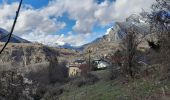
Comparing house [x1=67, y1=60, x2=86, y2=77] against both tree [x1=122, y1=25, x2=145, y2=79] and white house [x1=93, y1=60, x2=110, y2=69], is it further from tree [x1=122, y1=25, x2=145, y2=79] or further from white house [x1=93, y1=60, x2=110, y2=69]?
tree [x1=122, y1=25, x2=145, y2=79]

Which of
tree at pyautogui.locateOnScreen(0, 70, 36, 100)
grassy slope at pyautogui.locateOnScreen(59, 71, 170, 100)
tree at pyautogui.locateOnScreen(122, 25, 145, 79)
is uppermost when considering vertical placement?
tree at pyautogui.locateOnScreen(122, 25, 145, 79)

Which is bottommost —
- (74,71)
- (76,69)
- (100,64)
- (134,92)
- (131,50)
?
(134,92)

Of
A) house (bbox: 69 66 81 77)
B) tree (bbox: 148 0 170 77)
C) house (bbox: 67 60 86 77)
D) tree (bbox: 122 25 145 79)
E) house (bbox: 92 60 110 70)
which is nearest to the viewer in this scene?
tree (bbox: 148 0 170 77)

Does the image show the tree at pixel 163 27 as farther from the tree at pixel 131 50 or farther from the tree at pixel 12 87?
the tree at pixel 12 87

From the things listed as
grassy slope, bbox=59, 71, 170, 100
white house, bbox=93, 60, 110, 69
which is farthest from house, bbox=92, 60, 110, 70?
grassy slope, bbox=59, 71, 170, 100

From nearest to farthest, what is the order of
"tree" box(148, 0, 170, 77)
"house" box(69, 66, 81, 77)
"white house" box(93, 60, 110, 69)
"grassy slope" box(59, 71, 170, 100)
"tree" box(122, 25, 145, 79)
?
"grassy slope" box(59, 71, 170, 100) < "tree" box(148, 0, 170, 77) < "tree" box(122, 25, 145, 79) < "white house" box(93, 60, 110, 69) < "house" box(69, 66, 81, 77)

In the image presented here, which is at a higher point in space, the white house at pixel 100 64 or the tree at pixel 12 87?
the white house at pixel 100 64

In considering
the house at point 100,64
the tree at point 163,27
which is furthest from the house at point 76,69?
the tree at point 163,27

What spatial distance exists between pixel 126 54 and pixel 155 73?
1087cm

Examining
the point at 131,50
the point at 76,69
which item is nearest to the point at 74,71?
the point at 76,69

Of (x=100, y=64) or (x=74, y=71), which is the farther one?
(x=74, y=71)

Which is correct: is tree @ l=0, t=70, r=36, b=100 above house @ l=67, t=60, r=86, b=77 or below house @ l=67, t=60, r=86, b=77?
below

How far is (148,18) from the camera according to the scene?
1309 inches

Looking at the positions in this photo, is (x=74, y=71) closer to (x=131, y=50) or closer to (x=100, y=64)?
(x=100, y=64)
